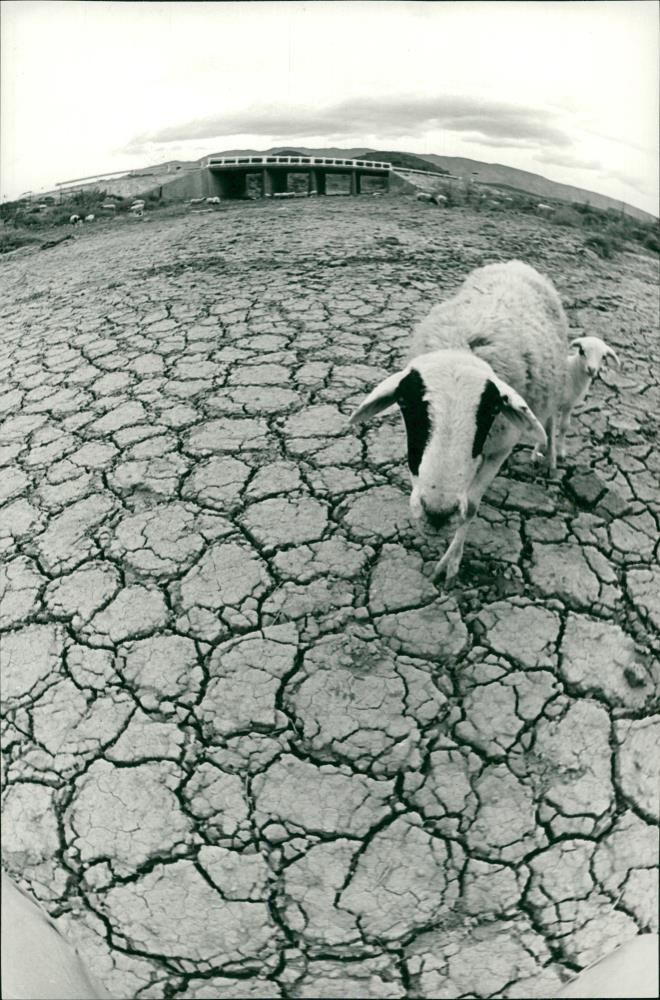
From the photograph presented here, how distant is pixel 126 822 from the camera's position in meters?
1.24

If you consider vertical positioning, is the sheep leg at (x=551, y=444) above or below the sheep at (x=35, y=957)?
above

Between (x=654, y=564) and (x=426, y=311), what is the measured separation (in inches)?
27.9

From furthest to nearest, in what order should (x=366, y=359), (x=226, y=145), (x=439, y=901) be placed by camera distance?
(x=366, y=359), (x=226, y=145), (x=439, y=901)

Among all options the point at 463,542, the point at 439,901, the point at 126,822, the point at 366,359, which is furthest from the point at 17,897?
the point at 366,359

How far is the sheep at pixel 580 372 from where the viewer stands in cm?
167

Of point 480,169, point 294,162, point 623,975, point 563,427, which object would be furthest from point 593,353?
point 623,975

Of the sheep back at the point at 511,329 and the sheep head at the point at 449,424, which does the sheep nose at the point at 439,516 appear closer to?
the sheep head at the point at 449,424

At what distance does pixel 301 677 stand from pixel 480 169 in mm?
1077

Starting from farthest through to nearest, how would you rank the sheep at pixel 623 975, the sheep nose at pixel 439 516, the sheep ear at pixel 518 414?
the sheep ear at pixel 518 414
the sheep nose at pixel 439 516
the sheep at pixel 623 975

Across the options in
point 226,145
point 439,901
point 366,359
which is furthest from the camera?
point 366,359

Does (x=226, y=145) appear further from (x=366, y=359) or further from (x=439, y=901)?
(x=439, y=901)

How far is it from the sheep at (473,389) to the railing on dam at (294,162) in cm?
32

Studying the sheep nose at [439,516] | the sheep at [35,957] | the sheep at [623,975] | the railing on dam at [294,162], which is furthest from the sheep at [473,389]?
the sheep at [35,957]

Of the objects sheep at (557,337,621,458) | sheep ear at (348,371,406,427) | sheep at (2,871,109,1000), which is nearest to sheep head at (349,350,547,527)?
sheep ear at (348,371,406,427)
